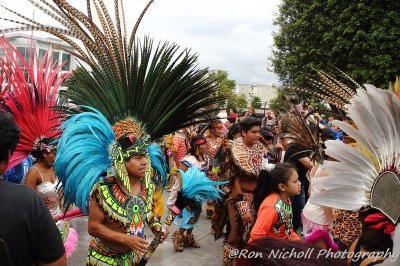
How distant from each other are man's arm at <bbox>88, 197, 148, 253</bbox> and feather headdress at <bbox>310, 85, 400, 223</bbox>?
1.23 meters

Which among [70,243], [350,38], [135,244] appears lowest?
[70,243]

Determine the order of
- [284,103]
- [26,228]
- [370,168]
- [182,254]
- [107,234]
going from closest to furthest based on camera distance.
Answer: [26,228]
[370,168]
[107,234]
[182,254]
[284,103]

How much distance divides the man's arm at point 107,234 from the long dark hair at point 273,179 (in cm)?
125

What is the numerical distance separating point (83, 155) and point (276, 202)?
1606 mm

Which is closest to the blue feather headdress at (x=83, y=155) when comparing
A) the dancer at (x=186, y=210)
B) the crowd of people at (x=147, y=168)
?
the crowd of people at (x=147, y=168)

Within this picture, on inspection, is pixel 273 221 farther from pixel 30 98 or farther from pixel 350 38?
pixel 350 38

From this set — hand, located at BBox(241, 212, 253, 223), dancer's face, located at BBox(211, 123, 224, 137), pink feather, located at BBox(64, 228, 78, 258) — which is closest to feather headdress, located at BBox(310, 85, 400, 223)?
hand, located at BBox(241, 212, 253, 223)

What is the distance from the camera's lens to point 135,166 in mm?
2479

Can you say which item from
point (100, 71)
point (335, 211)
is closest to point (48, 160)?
point (100, 71)

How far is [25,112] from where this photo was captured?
10.6 feet

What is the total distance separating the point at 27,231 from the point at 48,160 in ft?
6.80

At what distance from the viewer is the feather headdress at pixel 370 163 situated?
1.55 m

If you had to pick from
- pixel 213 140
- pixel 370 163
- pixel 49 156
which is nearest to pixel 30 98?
pixel 49 156

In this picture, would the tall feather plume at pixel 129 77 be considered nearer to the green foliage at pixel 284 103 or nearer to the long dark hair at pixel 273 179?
the long dark hair at pixel 273 179
